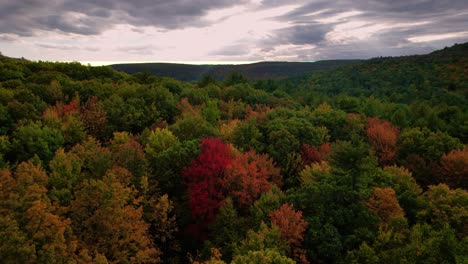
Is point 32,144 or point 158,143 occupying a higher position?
point 32,144

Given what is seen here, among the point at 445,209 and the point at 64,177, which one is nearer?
the point at 64,177

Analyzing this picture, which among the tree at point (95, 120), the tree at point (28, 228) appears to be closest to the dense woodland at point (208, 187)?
the tree at point (28, 228)

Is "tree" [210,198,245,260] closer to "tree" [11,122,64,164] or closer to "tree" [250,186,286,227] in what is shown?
"tree" [250,186,286,227]

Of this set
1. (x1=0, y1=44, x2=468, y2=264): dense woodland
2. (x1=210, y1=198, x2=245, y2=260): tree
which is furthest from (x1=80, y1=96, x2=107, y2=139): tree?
(x1=210, y1=198, x2=245, y2=260): tree

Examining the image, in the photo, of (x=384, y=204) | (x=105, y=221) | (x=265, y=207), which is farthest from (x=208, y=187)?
(x=384, y=204)

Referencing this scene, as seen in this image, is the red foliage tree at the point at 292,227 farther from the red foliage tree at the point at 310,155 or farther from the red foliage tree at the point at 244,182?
the red foliage tree at the point at 310,155

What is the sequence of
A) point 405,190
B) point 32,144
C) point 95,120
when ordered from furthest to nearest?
point 95,120 < point 405,190 < point 32,144

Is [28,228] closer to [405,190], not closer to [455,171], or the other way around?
[405,190]

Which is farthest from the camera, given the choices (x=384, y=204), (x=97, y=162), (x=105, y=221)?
(x=384, y=204)
